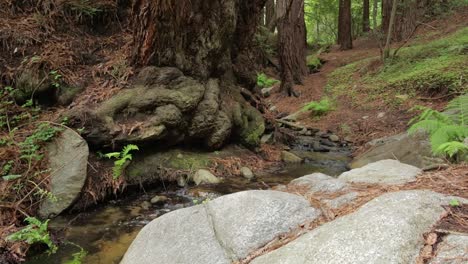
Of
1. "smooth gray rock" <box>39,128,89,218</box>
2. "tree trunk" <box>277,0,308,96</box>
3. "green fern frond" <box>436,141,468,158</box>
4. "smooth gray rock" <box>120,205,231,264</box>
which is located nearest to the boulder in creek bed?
"smooth gray rock" <box>120,205,231,264</box>

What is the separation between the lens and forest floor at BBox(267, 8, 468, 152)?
24.5ft

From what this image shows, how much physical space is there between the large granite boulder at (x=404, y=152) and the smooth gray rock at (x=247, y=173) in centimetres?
169

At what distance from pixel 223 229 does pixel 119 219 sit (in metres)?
1.96

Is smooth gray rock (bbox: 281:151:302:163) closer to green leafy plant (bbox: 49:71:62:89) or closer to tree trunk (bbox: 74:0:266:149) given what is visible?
tree trunk (bbox: 74:0:266:149)

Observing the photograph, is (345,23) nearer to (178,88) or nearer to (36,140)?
(178,88)

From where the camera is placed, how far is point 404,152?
5301mm

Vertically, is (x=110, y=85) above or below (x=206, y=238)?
above

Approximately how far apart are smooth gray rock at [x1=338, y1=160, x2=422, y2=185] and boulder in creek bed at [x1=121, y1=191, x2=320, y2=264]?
0.72 m

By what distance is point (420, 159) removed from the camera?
4.75 meters

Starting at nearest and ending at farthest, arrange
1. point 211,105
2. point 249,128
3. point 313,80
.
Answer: point 211,105 → point 249,128 → point 313,80

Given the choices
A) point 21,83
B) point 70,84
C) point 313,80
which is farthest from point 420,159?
point 313,80

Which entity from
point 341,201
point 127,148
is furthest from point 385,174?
point 127,148

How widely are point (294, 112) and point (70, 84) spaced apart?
6.74 metres

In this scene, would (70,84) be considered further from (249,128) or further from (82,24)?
(249,128)
